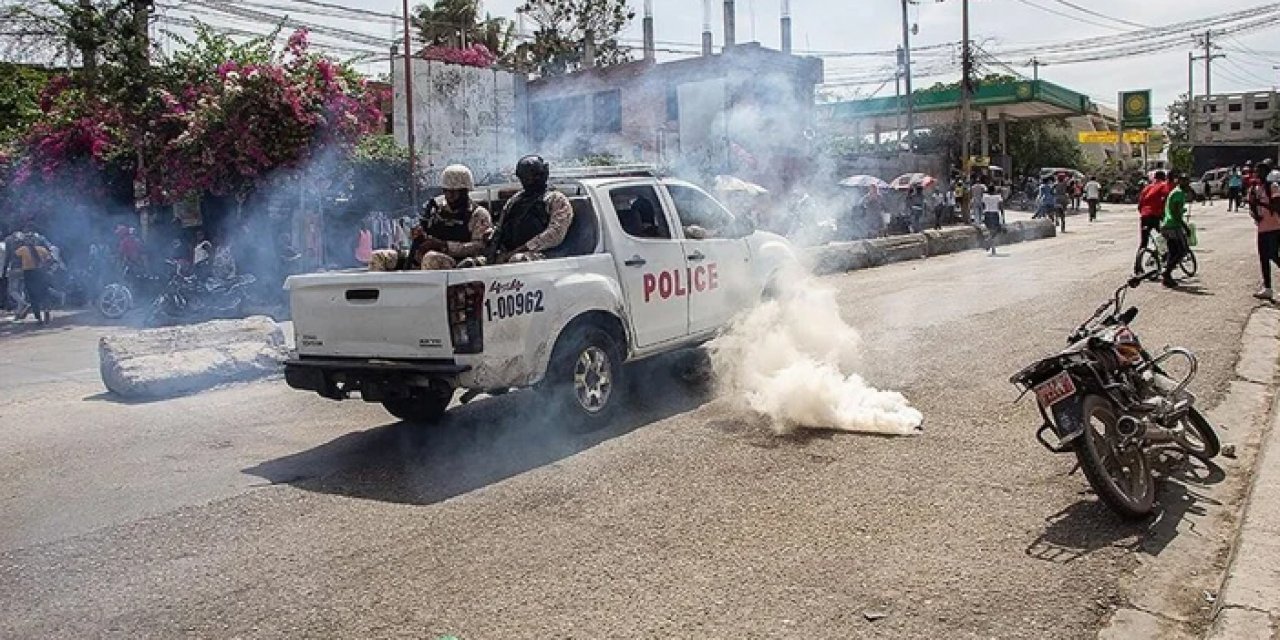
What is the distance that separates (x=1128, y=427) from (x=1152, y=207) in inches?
466

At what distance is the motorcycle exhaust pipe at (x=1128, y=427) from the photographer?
17.0 feet

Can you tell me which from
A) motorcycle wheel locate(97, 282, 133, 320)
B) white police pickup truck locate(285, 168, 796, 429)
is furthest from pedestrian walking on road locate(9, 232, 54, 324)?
white police pickup truck locate(285, 168, 796, 429)

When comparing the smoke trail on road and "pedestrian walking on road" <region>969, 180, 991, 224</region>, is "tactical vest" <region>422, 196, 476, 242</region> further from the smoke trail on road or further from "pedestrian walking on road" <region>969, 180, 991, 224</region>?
"pedestrian walking on road" <region>969, 180, 991, 224</region>

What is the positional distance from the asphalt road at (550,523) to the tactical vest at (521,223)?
1227mm

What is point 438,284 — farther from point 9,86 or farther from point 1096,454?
point 9,86

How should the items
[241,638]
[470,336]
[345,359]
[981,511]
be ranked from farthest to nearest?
[345,359] < [470,336] < [981,511] < [241,638]

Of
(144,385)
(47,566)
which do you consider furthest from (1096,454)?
(144,385)

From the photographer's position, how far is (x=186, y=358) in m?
10.1

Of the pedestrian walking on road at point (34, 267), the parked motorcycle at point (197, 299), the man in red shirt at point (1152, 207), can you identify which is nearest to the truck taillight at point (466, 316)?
the parked motorcycle at point (197, 299)

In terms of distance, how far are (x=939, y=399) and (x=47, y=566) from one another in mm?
5983

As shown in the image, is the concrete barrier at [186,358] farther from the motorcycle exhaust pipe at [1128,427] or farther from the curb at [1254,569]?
the curb at [1254,569]

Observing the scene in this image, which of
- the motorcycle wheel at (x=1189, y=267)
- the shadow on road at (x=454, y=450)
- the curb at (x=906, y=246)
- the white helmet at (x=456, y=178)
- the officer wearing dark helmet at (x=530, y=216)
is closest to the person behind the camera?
the shadow on road at (x=454, y=450)

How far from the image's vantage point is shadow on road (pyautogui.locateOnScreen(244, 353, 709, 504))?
618cm

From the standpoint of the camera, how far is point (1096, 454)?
4984 millimetres
